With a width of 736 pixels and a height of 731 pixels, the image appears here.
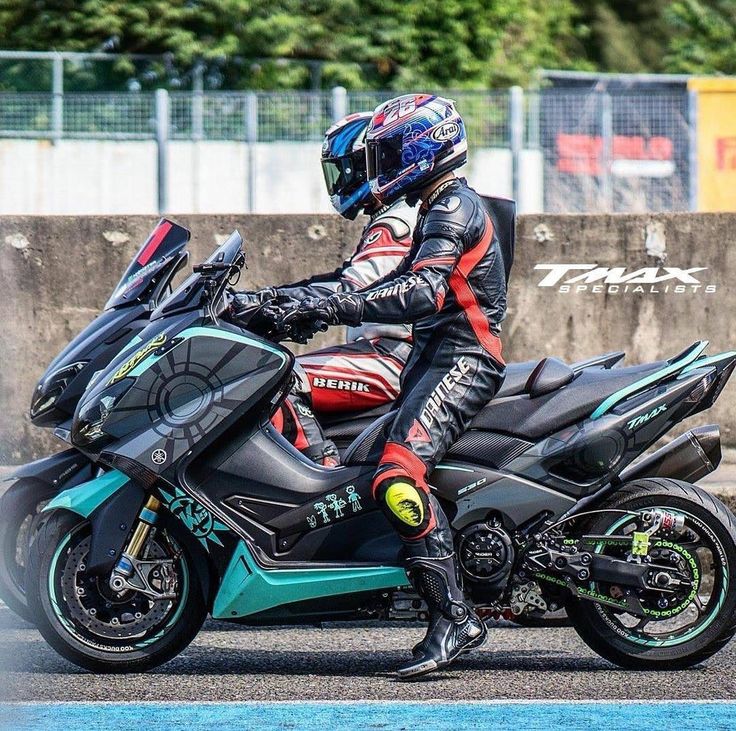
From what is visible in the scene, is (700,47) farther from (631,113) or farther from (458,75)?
(631,113)

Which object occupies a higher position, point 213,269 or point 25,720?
point 213,269

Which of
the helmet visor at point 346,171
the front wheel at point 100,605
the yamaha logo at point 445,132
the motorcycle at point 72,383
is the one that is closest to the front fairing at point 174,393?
the front wheel at point 100,605

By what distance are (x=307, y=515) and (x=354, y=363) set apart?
3.17ft

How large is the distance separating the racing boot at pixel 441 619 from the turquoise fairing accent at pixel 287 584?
106mm

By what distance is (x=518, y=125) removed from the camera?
1495cm

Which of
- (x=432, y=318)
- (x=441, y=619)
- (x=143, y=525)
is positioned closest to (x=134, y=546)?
(x=143, y=525)

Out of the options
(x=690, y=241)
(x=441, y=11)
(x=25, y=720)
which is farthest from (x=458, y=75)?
(x=25, y=720)

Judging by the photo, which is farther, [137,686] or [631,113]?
[631,113]

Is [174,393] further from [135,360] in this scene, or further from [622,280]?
[622,280]

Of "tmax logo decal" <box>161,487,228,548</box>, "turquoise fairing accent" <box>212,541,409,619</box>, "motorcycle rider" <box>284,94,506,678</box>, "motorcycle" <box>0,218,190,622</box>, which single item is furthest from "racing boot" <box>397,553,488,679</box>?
"motorcycle" <box>0,218,190,622</box>

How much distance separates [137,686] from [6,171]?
12.1 metres

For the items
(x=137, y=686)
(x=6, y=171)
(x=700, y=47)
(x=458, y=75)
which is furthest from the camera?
(x=700, y=47)

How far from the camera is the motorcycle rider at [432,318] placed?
17.6ft

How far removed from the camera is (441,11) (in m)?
29.1
